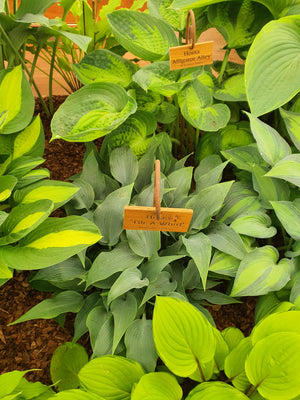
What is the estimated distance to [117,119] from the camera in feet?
3.12

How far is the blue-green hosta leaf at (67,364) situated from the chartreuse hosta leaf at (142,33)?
0.79m

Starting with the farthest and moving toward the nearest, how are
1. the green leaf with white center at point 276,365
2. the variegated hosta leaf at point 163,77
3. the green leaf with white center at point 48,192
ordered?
1. the variegated hosta leaf at point 163,77
2. the green leaf with white center at point 48,192
3. the green leaf with white center at point 276,365

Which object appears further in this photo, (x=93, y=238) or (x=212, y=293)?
(x=212, y=293)

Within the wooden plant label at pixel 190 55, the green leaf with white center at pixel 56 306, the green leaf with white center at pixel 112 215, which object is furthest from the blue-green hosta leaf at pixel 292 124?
the green leaf with white center at pixel 56 306

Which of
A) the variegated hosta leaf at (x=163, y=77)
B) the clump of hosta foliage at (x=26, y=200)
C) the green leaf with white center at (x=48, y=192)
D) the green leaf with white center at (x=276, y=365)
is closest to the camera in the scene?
the green leaf with white center at (x=276, y=365)

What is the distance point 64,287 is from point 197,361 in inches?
14.2

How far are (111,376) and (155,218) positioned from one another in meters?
0.34

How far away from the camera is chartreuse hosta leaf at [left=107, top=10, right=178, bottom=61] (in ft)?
3.49

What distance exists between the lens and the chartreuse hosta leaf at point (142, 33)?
1064 millimetres

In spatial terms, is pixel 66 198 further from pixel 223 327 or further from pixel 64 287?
pixel 223 327

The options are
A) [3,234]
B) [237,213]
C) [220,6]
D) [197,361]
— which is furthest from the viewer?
[220,6]

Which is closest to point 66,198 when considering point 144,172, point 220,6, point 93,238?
point 93,238

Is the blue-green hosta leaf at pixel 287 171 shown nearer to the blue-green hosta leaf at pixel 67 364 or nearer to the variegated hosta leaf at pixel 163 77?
the variegated hosta leaf at pixel 163 77

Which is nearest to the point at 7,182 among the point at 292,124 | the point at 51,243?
the point at 51,243
